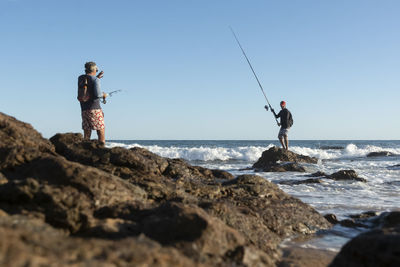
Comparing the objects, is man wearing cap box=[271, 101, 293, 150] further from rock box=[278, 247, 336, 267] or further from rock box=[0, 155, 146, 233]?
rock box=[0, 155, 146, 233]

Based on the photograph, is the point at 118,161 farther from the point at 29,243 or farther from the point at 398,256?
the point at 398,256

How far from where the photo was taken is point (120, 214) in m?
2.51

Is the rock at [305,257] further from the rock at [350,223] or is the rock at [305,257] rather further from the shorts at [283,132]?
the shorts at [283,132]

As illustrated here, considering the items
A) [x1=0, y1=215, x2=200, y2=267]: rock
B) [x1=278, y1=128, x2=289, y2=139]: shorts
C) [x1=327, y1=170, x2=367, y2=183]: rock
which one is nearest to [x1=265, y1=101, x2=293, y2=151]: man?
Result: [x1=278, y1=128, x2=289, y2=139]: shorts

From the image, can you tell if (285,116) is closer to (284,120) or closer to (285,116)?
(285,116)

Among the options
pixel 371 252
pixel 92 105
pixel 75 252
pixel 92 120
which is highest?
pixel 92 105

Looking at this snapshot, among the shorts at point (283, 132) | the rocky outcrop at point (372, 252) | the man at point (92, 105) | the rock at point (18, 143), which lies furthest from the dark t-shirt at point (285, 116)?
the rocky outcrop at point (372, 252)

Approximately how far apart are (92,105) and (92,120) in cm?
24

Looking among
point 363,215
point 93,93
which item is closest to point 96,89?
point 93,93

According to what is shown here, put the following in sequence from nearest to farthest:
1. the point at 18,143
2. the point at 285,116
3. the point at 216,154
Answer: the point at 18,143 → the point at 285,116 → the point at 216,154

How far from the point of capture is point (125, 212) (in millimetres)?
2557

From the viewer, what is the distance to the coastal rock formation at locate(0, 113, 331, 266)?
4.93 feet

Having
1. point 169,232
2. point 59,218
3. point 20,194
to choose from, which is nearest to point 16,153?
point 20,194

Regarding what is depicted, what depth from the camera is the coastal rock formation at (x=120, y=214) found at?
1.50 metres
